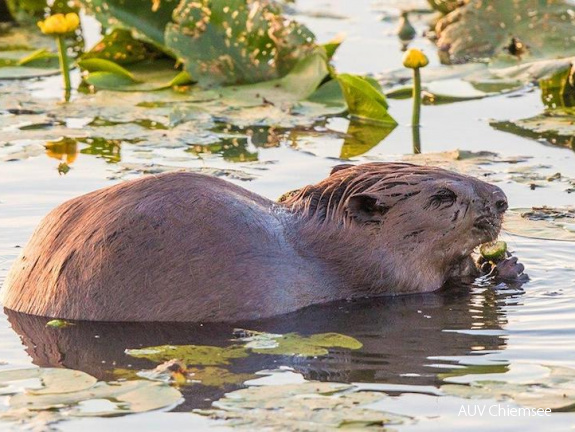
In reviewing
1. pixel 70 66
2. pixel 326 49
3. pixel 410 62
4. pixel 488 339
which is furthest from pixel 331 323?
pixel 70 66

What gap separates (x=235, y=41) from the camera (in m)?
13.8

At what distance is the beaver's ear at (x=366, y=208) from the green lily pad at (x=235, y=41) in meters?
5.14

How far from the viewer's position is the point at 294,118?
1276 cm

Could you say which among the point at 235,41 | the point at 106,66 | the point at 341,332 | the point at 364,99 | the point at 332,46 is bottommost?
the point at 341,332

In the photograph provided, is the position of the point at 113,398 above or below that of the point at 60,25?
below

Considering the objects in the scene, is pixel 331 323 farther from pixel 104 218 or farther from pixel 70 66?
pixel 70 66

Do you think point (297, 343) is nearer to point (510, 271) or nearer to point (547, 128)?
point (510, 271)

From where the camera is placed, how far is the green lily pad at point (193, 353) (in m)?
7.36

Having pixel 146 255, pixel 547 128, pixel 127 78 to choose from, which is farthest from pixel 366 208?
pixel 127 78

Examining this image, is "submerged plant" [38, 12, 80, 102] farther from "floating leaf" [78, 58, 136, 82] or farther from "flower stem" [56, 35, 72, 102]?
"floating leaf" [78, 58, 136, 82]

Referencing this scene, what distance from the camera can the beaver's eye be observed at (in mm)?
8961

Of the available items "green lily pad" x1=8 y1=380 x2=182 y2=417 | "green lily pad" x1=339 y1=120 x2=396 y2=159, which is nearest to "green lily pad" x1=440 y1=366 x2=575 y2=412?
"green lily pad" x1=8 y1=380 x2=182 y2=417

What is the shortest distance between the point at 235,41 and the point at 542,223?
16.2 feet

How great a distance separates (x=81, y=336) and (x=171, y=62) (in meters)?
7.39
